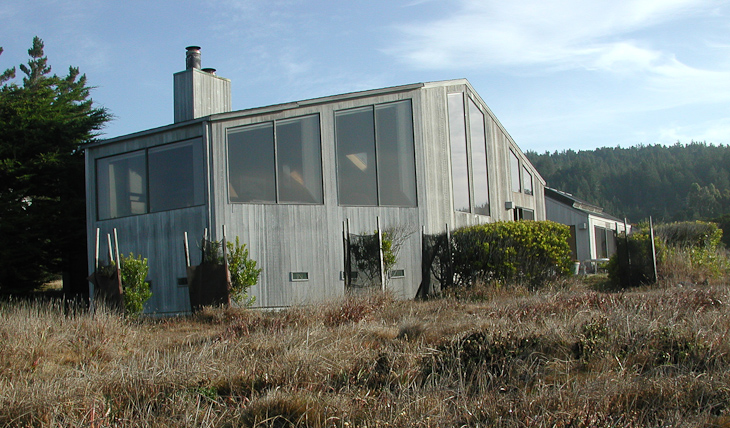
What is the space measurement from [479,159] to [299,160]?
6.23m

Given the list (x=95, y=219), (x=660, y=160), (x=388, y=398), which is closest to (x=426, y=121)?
(x=95, y=219)

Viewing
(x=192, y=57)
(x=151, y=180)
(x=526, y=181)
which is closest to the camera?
(x=151, y=180)

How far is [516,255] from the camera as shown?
13.3 m

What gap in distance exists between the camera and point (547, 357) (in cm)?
636

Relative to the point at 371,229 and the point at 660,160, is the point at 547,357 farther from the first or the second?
the point at 660,160

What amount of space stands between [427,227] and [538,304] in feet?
18.4

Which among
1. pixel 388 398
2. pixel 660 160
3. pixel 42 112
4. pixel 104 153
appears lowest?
pixel 388 398

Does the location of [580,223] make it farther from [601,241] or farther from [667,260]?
[667,260]

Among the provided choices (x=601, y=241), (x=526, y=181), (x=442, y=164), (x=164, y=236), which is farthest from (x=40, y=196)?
(x=601, y=241)

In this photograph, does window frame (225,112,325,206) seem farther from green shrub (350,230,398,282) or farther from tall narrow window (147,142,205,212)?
green shrub (350,230,398,282)

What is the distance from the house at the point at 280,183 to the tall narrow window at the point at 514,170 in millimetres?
5289

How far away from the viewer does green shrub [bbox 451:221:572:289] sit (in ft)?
43.6

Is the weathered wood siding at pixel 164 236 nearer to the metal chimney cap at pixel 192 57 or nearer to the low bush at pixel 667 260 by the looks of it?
the metal chimney cap at pixel 192 57

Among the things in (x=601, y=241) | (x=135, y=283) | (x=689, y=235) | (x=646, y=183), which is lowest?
(x=135, y=283)
